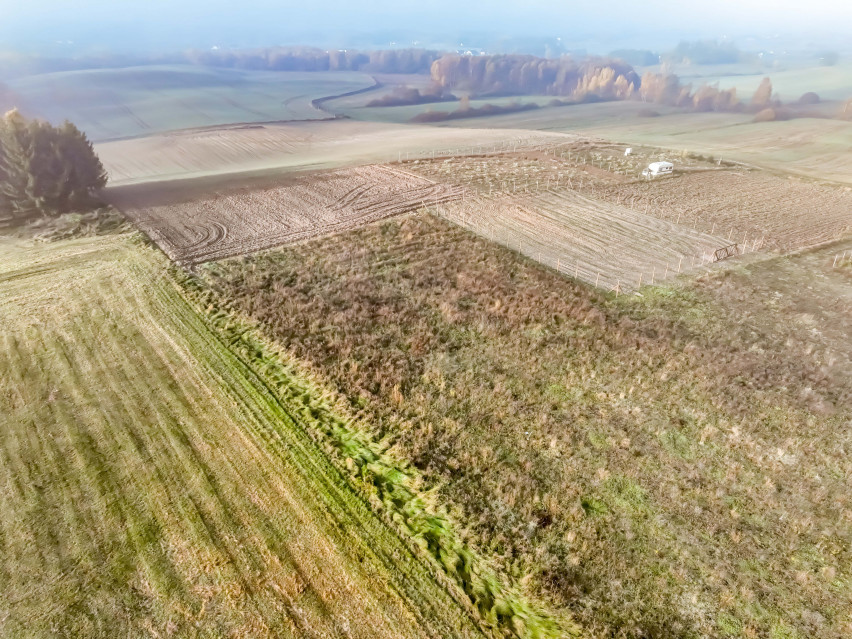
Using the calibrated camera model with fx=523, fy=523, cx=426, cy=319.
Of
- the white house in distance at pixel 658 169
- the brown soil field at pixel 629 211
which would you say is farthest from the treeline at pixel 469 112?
the white house in distance at pixel 658 169

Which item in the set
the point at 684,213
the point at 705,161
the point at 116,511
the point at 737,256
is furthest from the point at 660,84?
the point at 116,511

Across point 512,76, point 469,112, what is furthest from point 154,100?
point 512,76

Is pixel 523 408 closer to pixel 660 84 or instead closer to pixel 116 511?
pixel 116 511

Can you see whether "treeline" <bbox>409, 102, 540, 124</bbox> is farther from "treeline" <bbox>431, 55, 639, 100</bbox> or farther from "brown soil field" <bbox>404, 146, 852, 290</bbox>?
"brown soil field" <bbox>404, 146, 852, 290</bbox>

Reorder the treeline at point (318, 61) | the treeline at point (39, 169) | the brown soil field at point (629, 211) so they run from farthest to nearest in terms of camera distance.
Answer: the treeline at point (318, 61), the treeline at point (39, 169), the brown soil field at point (629, 211)

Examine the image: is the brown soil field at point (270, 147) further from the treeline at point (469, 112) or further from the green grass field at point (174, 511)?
the green grass field at point (174, 511)

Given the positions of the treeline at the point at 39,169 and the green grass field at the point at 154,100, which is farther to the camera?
the green grass field at the point at 154,100

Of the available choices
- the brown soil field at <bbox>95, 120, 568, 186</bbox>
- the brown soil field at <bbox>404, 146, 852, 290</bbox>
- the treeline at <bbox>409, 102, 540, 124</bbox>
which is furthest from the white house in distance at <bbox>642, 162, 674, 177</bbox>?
the treeline at <bbox>409, 102, 540, 124</bbox>
